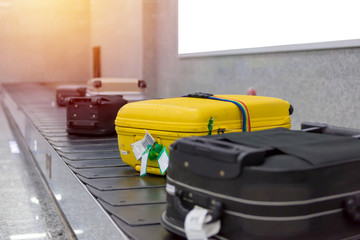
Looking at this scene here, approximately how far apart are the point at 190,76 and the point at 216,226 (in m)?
5.40

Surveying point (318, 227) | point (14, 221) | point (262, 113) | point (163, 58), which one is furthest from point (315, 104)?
point (163, 58)

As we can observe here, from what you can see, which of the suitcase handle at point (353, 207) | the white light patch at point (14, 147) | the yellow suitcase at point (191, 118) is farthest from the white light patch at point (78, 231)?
the white light patch at point (14, 147)

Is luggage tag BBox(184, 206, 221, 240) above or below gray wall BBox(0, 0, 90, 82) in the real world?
below

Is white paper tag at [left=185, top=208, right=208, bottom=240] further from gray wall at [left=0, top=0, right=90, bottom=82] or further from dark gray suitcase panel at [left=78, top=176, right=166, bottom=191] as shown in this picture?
gray wall at [left=0, top=0, right=90, bottom=82]

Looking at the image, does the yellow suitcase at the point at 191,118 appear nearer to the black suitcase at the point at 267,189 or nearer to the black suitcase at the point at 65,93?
the black suitcase at the point at 267,189

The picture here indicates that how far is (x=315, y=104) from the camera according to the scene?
3670 mm

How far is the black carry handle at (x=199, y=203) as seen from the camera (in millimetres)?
1035

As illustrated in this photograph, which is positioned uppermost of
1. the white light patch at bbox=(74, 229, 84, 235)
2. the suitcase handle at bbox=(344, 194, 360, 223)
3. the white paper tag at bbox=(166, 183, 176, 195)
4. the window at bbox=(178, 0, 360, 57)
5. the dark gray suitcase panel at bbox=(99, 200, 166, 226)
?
the window at bbox=(178, 0, 360, 57)

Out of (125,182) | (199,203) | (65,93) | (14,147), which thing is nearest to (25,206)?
(125,182)

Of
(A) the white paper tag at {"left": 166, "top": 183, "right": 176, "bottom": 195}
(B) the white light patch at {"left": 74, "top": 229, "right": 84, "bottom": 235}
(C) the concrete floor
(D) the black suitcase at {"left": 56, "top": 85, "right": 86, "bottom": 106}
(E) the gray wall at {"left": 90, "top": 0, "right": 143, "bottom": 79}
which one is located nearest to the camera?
(A) the white paper tag at {"left": 166, "top": 183, "right": 176, "bottom": 195}

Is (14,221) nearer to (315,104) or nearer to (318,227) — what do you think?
(318,227)

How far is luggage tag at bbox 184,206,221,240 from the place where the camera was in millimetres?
1008

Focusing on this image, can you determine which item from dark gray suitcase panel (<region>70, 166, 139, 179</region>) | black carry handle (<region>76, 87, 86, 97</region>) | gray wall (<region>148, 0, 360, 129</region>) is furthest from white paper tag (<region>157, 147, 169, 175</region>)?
black carry handle (<region>76, 87, 86, 97</region>)

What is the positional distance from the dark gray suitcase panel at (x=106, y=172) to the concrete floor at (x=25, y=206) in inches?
13.7
